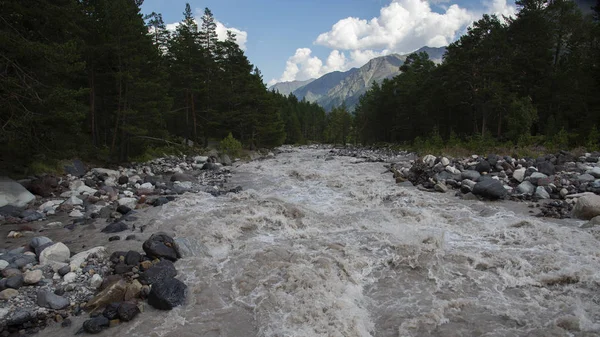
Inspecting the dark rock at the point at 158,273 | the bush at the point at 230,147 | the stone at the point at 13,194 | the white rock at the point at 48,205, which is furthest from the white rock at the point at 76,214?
the bush at the point at 230,147

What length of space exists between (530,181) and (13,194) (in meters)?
18.8

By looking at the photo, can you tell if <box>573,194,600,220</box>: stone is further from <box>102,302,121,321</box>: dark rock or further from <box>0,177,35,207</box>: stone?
<box>0,177,35,207</box>: stone

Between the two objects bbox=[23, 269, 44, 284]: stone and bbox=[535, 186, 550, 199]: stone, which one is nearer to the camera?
bbox=[23, 269, 44, 284]: stone

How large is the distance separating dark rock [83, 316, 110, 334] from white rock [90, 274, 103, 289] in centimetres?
108

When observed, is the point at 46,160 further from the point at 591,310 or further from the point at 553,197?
the point at 553,197

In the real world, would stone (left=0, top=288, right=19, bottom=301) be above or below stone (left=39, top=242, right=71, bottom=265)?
below

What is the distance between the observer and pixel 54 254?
6.13m

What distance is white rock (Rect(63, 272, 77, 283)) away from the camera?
542cm

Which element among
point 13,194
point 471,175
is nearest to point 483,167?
point 471,175

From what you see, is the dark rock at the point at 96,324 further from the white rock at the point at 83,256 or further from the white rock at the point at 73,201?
the white rock at the point at 73,201

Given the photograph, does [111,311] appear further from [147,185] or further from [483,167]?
[483,167]

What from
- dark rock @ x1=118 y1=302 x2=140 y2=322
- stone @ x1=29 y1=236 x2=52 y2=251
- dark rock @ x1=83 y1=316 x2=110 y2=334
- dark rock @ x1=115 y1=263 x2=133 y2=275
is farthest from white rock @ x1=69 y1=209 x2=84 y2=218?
dark rock @ x1=83 y1=316 x2=110 y2=334

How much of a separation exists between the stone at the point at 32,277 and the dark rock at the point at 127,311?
1810 millimetres

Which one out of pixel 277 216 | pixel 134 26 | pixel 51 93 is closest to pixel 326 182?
pixel 277 216
